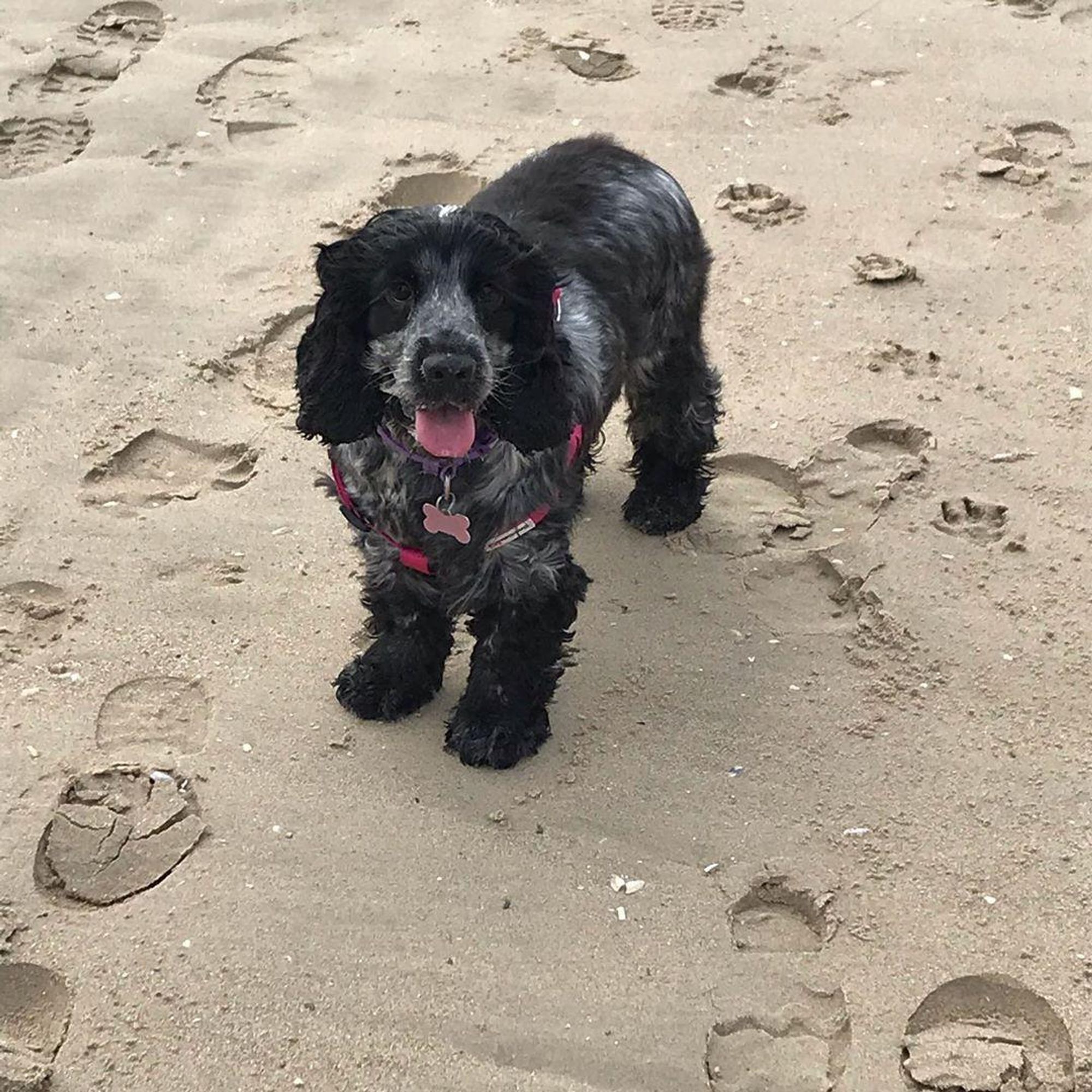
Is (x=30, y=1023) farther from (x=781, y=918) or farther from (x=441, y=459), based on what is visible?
(x=781, y=918)

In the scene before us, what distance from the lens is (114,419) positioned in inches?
188

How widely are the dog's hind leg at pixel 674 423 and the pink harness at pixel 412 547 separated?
0.80 meters

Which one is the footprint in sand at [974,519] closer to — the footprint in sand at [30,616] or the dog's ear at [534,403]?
the dog's ear at [534,403]

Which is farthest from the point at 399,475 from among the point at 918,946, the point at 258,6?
the point at 258,6

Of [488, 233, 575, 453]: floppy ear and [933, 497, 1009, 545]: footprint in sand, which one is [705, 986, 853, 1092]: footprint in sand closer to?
[488, 233, 575, 453]: floppy ear

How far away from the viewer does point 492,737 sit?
12.2 feet

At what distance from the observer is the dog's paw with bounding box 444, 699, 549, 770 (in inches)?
146

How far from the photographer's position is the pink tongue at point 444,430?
3111 mm

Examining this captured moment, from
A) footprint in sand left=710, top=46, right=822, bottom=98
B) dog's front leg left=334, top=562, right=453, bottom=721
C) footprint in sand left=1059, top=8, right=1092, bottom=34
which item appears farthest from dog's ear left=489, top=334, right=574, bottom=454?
footprint in sand left=1059, top=8, right=1092, bottom=34

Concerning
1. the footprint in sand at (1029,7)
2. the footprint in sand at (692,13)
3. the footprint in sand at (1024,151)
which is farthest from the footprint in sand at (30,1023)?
the footprint in sand at (1029,7)

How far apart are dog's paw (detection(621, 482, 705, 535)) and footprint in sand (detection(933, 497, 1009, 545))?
2.48ft

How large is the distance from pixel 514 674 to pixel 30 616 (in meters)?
1.47

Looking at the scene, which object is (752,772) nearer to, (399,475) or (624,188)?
(399,475)

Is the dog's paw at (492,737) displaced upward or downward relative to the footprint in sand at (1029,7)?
downward
